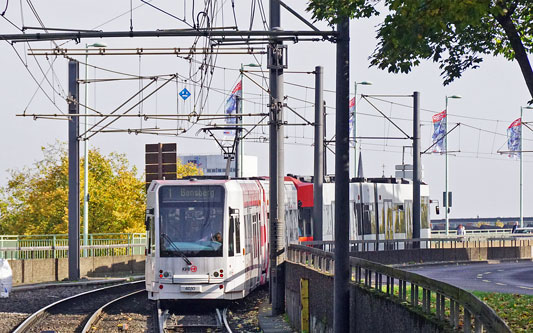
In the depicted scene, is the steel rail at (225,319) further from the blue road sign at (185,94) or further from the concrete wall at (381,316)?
the blue road sign at (185,94)

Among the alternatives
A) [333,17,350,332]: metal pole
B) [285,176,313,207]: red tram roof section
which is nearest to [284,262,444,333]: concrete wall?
[333,17,350,332]: metal pole

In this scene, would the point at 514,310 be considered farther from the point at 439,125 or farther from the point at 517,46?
the point at 439,125

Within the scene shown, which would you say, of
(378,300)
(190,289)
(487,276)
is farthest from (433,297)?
(487,276)

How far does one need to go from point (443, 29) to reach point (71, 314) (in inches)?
583

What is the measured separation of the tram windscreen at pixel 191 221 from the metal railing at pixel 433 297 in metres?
5.28

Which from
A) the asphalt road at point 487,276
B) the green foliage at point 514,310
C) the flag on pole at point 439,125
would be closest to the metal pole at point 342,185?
the green foliage at point 514,310

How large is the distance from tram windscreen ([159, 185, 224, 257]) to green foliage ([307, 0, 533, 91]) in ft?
28.8

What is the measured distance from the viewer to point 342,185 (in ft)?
55.2

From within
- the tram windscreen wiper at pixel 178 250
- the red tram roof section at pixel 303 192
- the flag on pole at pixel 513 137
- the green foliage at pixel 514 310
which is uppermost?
the flag on pole at pixel 513 137

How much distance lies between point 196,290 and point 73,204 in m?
14.5

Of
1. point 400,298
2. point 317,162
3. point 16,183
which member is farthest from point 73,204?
point 16,183

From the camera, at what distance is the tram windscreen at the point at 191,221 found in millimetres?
25609

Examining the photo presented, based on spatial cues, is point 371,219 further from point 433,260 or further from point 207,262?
point 207,262

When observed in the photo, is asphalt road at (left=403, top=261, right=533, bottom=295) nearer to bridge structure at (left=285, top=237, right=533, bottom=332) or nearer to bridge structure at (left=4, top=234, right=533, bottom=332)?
bridge structure at (left=4, top=234, right=533, bottom=332)
